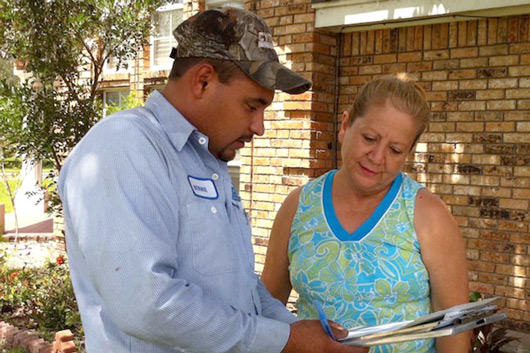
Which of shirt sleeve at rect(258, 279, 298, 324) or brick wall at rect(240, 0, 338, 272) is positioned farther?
brick wall at rect(240, 0, 338, 272)

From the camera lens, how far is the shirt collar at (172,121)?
176 cm

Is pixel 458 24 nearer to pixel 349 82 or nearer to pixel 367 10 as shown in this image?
pixel 367 10

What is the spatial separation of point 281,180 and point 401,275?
4387mm

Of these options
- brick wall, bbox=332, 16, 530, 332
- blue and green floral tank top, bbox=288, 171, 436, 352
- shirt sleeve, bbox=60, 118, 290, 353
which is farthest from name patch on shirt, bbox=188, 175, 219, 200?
brick wall, bbox=332, 16, 530, 332

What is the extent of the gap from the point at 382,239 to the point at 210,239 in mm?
935

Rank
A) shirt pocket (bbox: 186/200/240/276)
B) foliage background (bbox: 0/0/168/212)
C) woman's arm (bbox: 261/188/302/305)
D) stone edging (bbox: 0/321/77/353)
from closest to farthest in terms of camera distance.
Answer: shirt pocket (bbox: 186/200/240/276), woman's arm (bbox: 261/188/302/305), stone edging (bbox: 0/321/77/353), foliage background (bbox: 0/0/168/212)

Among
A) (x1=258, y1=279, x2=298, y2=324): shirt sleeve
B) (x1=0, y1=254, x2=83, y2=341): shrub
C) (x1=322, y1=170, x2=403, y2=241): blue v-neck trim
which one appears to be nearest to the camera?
(x1=258, y1=279, x2=298, y2=324): shirt sleeve

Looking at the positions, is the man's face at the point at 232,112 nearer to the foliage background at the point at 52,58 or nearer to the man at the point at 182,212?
the man at the point at 182,212

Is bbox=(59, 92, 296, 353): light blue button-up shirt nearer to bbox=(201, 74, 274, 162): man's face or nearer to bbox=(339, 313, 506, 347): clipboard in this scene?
bbox=(201, 74, 274, 162): man's face

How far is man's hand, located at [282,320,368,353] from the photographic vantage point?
1.74 meters

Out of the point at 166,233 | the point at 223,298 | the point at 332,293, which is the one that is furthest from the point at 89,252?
the point at 332,293

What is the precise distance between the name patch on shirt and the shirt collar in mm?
98

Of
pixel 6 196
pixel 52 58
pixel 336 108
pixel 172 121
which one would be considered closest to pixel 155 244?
pixel 172 121

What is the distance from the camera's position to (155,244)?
1.50 m
